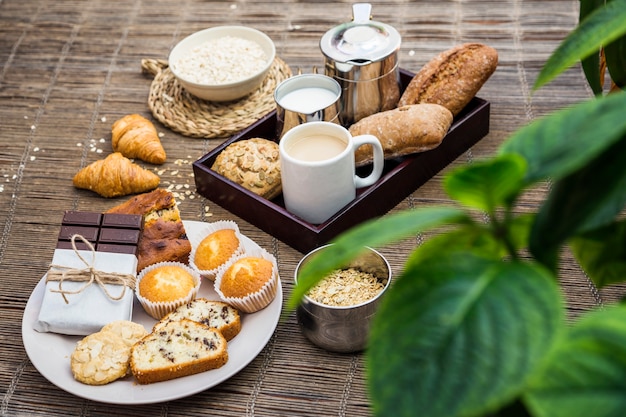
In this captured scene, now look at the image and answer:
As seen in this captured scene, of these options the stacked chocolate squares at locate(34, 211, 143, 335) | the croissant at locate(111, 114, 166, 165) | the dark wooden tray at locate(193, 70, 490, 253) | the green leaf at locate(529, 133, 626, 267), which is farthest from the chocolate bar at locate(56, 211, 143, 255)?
the green leaf at locate(529, 133, 626, 267)

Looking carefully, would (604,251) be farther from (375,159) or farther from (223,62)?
(223,62)

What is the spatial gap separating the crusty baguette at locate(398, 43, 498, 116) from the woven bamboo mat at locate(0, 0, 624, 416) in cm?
14

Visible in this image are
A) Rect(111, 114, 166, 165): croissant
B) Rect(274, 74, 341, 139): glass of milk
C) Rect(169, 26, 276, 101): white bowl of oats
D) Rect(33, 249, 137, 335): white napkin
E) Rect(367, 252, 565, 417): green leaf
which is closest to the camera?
Rect(367, 252, 565, 417): green leaf

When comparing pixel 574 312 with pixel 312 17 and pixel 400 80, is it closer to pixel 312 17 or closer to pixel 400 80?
pixel 400 80

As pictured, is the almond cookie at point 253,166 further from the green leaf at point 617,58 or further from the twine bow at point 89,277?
the green leaf at point 617,58

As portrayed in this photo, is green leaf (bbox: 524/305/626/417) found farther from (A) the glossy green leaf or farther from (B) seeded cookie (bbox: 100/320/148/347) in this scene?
(B) seeded cookie (bbox: 100/320/148/347)

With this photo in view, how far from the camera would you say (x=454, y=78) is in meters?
1.77

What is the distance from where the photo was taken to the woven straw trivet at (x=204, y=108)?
191cm

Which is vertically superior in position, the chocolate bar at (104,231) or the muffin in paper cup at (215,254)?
the chocolate bar at (104,231)

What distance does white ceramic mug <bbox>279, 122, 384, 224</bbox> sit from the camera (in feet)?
4.99

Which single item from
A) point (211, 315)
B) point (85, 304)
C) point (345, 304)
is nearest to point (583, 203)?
point (345, 304)

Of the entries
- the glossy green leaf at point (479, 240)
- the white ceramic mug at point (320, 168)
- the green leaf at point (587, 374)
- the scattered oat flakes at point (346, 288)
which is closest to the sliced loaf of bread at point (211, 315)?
the scattered oat flakes at point (346, 288)

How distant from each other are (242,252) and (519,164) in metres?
0.98

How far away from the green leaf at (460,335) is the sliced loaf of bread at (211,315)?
2.66ft
